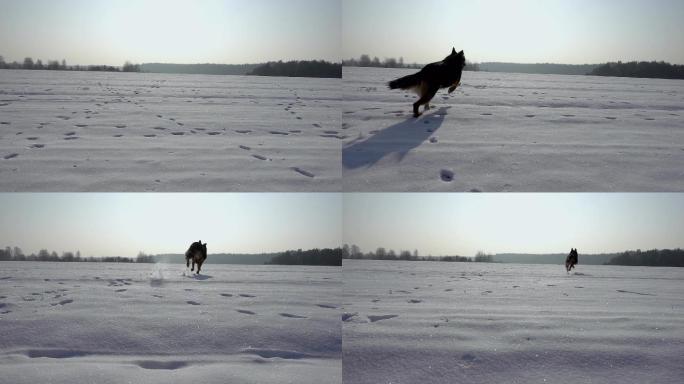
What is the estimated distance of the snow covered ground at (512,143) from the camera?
385 cm

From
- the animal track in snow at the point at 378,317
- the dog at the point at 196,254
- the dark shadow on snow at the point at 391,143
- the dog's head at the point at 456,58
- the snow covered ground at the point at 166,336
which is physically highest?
the dog's head at the point at 456,58

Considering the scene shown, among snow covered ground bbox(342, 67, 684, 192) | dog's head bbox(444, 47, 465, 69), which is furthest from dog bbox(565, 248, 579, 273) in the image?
dog's head bbox(444, 47, 465, 69)

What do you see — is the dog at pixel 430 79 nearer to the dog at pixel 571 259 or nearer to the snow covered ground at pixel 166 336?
the snow covered ground at pixel 166 336

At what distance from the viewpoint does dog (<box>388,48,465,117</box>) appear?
575 centimetres

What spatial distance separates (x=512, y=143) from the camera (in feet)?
15.3

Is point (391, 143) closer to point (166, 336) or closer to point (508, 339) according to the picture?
point (508, 339)

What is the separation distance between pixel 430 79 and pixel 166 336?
4095mm

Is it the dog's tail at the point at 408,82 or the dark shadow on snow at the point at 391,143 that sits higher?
the dog's tail at the point at 408,82

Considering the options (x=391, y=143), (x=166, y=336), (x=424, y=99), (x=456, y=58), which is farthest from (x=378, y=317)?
(x=456, y=58)

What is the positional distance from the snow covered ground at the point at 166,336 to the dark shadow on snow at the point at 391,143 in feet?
5.22

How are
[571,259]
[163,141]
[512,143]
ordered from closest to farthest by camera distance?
[512,143], [163,141], [571,259]

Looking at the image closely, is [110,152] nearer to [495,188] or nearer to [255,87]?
[495,188]

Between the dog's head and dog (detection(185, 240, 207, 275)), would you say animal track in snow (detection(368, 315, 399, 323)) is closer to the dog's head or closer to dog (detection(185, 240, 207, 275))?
the dog's head

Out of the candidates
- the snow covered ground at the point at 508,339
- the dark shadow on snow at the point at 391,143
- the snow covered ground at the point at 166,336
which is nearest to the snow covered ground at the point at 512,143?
the dark shadow on snow at the point at 391,143
